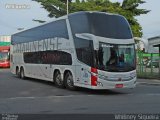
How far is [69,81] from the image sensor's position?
20859mm

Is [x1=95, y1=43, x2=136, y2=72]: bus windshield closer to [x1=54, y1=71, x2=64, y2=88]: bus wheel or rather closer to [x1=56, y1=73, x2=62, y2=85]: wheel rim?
[x1=54, y1=71, x2=64, y2=88]: bus wheel

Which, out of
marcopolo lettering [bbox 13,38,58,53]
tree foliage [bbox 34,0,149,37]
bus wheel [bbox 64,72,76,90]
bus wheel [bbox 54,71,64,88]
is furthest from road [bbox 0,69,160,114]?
tree foliage [bbox 34,0,149,37]

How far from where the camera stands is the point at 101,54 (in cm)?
1847

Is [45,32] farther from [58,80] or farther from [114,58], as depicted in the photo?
[114,58]

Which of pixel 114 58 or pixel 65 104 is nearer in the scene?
pixel 65 104

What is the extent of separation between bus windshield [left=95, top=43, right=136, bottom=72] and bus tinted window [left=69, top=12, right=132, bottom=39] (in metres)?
0.53

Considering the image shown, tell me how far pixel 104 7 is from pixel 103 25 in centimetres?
3676

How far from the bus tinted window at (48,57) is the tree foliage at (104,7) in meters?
27.5

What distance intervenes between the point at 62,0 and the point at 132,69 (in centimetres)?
4261

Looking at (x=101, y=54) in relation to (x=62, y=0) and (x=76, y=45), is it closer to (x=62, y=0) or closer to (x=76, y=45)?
(x=76, y=45)

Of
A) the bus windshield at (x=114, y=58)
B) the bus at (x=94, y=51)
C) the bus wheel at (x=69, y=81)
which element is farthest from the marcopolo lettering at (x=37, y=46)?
the bus windshield at (x=114, y=58)

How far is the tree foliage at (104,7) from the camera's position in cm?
5428

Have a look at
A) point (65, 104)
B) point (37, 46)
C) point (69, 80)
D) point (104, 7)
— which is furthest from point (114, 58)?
point (104, 7)

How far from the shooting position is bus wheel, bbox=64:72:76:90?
2059 cm
